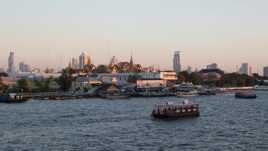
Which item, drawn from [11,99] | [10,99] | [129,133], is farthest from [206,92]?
[129,133]

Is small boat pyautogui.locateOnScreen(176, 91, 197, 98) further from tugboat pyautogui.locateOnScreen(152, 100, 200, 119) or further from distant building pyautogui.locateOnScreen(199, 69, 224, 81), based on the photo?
distant building pyautogui.locateOnScreen(199, 69, 224, 81)

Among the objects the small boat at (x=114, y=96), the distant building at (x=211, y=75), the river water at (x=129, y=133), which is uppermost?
the distant building at (x=211, y=75)

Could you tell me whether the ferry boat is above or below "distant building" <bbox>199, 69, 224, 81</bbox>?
below

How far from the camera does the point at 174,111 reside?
45031 mm

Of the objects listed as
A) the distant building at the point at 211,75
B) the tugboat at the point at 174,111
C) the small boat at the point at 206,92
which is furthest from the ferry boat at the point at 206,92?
the tugboat at the point at 174,111

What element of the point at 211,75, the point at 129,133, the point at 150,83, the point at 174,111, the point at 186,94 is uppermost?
the point at 211,75

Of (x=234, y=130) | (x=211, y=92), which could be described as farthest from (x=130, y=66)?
(x=234, y=130)

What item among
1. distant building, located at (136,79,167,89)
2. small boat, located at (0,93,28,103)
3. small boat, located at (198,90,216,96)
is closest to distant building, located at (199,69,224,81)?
distant building, located at (136,79,167,89)

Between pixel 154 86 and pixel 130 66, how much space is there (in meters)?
42.9

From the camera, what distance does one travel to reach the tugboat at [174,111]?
44469mm

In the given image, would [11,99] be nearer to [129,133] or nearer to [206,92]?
[129,133]

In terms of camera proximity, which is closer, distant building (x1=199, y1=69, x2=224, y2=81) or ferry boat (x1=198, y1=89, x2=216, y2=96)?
ferry boat (x1=198, y1=89, x2=216, y2=96)

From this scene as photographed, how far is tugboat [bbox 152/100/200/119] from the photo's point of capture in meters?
44.5

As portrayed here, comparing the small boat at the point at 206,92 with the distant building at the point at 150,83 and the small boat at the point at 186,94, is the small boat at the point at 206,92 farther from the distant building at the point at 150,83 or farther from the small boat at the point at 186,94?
the distant building at the point at 150,83
